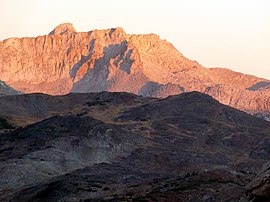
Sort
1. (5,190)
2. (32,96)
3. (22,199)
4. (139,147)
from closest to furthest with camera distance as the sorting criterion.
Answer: (22,199)
(5,190)
(139,147)
(32,96)

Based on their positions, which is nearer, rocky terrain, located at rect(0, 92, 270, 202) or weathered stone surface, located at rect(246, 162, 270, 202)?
weathered stone surface, located at rect(246, 162, 270, 202)

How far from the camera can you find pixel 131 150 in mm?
99750

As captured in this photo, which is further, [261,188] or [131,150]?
[131,150]

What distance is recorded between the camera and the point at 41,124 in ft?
346

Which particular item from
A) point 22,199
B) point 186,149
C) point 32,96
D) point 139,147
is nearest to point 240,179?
point 22,199

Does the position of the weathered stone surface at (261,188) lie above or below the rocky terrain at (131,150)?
above

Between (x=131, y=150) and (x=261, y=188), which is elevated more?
(x=261, y=188)

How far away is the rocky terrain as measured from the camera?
45.1 meters

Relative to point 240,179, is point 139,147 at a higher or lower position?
lower

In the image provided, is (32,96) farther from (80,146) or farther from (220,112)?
(80,146)

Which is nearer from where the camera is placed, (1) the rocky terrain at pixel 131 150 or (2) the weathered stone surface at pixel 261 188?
(2) the weathered stone surface at pixel 261 188

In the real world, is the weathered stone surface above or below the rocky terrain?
above

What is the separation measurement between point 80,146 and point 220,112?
6774cm

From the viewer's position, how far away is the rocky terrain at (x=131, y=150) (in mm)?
45125
